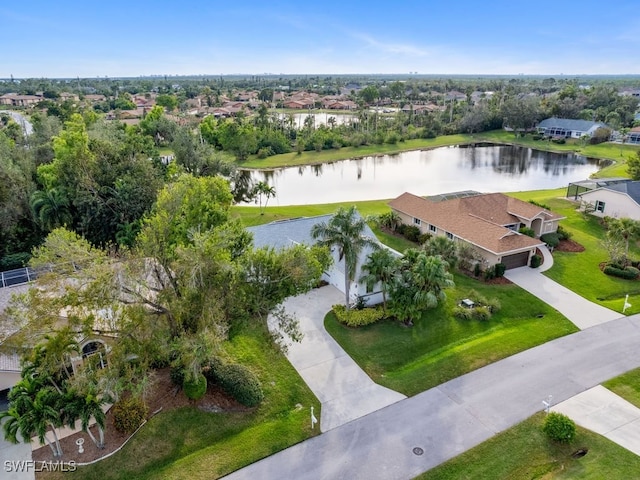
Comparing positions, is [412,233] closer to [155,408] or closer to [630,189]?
[630,189]

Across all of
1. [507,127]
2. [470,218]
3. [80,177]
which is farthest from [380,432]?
[507,127]

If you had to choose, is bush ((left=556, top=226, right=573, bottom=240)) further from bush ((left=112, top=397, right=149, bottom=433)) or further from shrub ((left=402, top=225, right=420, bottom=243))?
bush ((left=112, top=397, right=149, bottom=433))

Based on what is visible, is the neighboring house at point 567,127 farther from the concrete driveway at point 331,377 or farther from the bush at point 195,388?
the bush at point 195,388

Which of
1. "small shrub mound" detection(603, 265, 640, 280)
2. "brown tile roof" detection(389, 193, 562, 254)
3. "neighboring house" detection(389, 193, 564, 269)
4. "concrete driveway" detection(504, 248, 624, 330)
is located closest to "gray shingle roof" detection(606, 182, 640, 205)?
"neighboring house" detection(389, 193, 564, 269)

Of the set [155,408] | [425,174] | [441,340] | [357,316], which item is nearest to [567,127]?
[425,174]

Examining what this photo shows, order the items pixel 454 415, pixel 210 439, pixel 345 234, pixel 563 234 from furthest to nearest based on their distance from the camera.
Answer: pixel 563 234, pixel 345 234, pixel 454 415, pixel 210 439

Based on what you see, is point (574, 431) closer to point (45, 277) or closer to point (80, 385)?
point (80, 385)

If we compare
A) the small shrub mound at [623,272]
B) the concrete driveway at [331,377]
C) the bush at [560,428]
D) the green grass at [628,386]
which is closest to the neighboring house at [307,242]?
the concrete driveway at [331,377]
